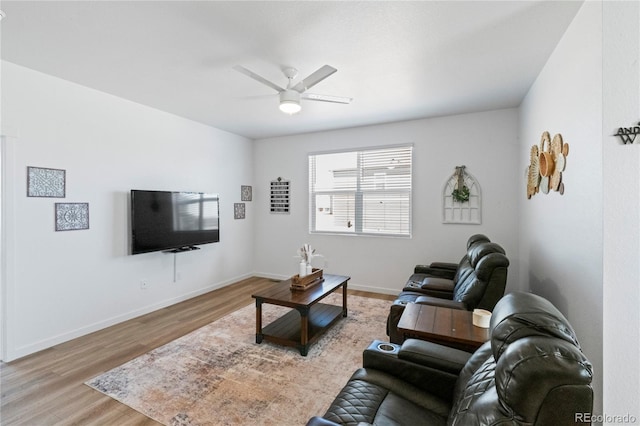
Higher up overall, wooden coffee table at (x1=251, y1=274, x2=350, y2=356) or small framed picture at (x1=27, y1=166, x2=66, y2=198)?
small framed picture at (x1=27, y1=166, x2=66, y2=198)

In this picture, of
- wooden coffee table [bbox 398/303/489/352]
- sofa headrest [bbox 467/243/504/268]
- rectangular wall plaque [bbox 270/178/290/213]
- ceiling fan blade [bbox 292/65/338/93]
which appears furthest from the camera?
rectangular wall plaque [bbox 270/178/290/213]

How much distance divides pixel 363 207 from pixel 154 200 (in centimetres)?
314

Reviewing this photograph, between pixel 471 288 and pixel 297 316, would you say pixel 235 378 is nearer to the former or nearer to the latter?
pixel 297 316

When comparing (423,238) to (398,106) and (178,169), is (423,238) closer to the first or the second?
(398,106)

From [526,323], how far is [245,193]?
5.32 m

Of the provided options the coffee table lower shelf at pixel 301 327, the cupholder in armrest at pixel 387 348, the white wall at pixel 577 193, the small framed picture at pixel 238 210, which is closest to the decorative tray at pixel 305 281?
the coffee table lower shelf at pixel 301 327

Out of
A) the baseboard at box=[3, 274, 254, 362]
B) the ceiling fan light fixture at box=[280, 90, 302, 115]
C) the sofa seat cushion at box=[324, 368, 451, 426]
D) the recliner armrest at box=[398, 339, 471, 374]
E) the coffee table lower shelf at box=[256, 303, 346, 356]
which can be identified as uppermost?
the ceiling fan light fixture at box=[280, 90, 302, 115]

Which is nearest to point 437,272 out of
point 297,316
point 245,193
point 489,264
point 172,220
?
point 489,264

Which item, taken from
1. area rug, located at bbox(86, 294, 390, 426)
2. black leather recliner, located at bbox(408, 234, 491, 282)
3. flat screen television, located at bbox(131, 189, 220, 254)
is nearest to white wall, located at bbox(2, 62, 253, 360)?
flat screen television, located at bbox(131, 189, 220, 254)

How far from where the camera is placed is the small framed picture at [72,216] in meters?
3.08

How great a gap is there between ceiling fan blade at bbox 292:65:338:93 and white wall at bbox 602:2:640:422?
1.71 metres

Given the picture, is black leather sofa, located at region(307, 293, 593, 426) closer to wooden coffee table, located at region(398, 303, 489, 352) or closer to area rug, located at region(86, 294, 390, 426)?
wooden coffee table, located at region(398, 303, 489, 352)

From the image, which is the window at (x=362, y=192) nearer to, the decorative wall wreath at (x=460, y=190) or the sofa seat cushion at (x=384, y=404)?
the decorative wall wreath at (x=460, y=190)

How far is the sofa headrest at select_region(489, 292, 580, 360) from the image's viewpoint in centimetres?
90
